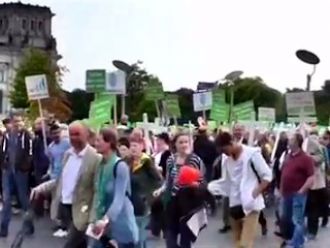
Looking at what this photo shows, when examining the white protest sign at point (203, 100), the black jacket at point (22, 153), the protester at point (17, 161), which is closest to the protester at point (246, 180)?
A: the protester at point (17, 161)

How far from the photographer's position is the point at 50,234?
18266mm

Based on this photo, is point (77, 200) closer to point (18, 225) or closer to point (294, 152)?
point (294, 152)

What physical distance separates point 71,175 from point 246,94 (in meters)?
115

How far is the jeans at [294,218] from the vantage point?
49.9ft

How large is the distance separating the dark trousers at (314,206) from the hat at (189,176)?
625cm

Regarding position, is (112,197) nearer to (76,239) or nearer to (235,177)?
(76,239)

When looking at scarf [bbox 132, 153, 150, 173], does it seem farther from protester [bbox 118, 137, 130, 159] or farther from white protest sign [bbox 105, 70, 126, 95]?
white protest sign [bbox 105, 70, 126, 95]

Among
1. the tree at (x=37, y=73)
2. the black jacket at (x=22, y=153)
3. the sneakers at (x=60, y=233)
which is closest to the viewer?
the sneakers at (x=60, y=233)

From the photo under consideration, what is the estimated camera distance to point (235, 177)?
41.0 ft

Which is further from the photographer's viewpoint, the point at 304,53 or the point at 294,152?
the point at 304,53

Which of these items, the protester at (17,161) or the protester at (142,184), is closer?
the protester at (142,184)

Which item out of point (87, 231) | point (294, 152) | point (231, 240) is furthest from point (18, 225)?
point (87, 231)

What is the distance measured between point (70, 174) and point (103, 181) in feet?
3.96

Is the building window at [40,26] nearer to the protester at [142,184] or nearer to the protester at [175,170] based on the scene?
the protester at [142,184]
